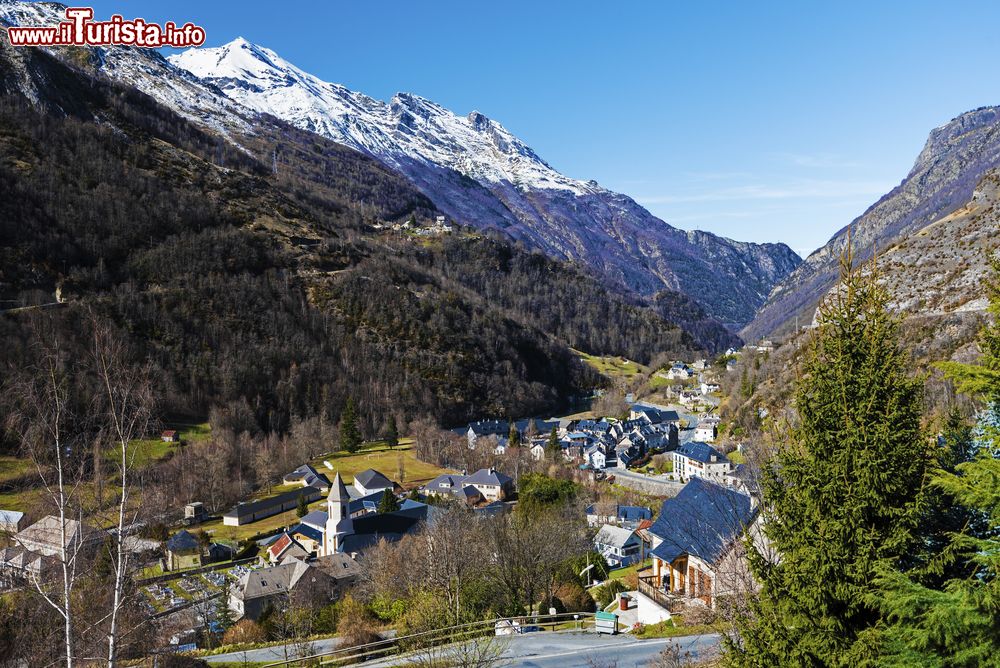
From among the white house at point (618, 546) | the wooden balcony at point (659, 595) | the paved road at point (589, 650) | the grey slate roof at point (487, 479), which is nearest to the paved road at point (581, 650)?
the paved road at point (589, 650)

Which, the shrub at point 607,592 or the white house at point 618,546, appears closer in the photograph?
the shrub at point 607,592

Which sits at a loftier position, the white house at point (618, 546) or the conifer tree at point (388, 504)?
the conifer tree at point (388, 504)

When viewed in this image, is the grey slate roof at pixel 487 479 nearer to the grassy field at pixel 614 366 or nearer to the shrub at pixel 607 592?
the shrub at pixel 607 592

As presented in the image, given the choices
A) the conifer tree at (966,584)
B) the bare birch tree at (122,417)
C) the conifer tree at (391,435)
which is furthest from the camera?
the conifer tree at (391,435)

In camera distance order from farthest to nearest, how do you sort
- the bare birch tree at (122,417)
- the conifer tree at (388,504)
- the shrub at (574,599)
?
the conifer tree at (388,504)
the shrub at (574,599)
the bare birch tree at (122,417)

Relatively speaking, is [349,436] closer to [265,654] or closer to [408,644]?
[265,654]

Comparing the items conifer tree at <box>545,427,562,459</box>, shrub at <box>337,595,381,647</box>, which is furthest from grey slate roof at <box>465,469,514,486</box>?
shrub at <box>337,595,381,647</box>

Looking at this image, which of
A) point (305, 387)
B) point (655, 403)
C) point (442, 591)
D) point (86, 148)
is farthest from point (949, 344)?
point (86, 148)
